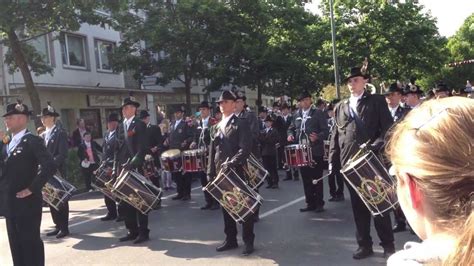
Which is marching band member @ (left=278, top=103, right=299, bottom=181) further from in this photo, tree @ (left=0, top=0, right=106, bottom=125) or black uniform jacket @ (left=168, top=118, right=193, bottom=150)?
tree @ (left=0, top=0, right=106, bottom=125)

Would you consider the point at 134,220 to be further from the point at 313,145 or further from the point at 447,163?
the point at 447,163

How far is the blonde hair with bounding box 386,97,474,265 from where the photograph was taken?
121 centimetres

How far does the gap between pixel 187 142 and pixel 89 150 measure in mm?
3117

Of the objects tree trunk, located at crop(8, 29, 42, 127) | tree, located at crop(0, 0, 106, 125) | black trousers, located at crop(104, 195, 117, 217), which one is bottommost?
black trousers, located at crop(104, 195, 117, 217)

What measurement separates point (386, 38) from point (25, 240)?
30.4 m

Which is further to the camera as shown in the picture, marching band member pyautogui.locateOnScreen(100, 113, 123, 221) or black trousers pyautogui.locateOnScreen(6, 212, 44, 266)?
marching band member pyautogui.locateOnScreen(100, 113, 123, 221)

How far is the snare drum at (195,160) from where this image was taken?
1024 cm

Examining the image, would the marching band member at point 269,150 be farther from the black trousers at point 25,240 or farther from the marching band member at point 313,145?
the black trousers at point 25,240

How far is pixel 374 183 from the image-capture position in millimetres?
5379

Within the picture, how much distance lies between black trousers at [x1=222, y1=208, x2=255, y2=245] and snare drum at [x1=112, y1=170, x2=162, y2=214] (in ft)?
3.90

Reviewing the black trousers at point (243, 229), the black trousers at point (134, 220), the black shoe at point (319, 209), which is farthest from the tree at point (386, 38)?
the black trousers at point (243, 229)

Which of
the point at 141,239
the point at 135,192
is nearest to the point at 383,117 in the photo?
the point at 135,192

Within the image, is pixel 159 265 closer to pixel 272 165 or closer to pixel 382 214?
pixel 382 214

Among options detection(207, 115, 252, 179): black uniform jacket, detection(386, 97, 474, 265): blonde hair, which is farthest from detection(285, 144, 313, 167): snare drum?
detection(386, 97, 474, 265): blonde hair
